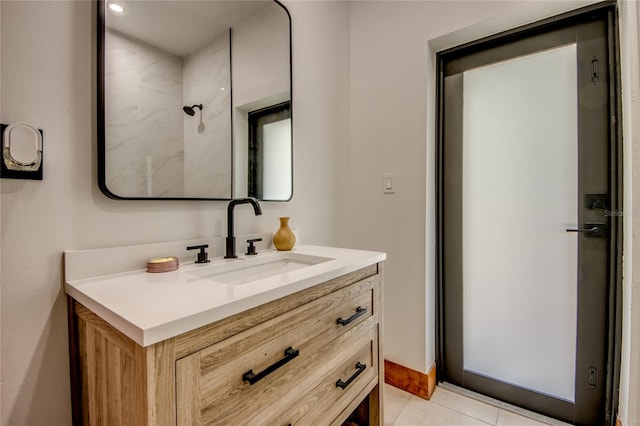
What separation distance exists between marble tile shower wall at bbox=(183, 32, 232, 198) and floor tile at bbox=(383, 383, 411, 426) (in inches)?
52.7

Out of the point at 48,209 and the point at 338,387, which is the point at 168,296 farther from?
the point at 338,387

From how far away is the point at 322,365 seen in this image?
2.87ft

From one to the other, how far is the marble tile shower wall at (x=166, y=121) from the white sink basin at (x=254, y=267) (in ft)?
0.93

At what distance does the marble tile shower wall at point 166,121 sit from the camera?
0.88 m

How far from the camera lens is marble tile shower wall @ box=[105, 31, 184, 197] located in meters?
0.87

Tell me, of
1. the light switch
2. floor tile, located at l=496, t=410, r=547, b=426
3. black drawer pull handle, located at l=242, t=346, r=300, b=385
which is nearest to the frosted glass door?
floor tile, located at l=496, t=410, r=547, b=426

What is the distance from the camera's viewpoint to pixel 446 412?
1479mm

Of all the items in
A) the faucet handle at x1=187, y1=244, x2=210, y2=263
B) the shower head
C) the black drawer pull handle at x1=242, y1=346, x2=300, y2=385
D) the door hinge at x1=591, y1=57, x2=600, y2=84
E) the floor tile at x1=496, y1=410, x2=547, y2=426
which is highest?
the door hinge at x1=591, y1=57, x2=600, y2=84

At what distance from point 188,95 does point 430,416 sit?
5.97ft

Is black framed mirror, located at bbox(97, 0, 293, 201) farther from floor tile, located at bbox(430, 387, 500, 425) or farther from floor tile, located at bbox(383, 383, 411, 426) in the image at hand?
floor tile, located at bbox(430, 387, 500, 425)

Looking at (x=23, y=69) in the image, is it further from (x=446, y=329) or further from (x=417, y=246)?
(x=446, y=329)

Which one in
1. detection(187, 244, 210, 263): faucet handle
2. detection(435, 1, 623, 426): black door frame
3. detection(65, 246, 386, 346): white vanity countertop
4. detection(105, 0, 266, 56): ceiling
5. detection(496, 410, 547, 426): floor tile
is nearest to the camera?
detection(65, 246, 386, 346): white vanity countertop

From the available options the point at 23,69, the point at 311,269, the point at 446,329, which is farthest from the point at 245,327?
the point at 446,329

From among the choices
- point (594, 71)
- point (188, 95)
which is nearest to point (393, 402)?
point (188, 95)
